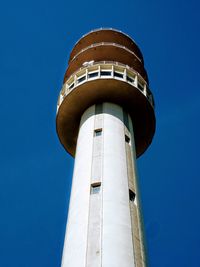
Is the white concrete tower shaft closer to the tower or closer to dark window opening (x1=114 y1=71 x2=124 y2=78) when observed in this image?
the tower

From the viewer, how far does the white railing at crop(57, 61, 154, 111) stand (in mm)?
33219

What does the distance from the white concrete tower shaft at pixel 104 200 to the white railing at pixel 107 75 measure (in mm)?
3171

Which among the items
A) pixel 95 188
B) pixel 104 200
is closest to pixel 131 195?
pixel 95 188

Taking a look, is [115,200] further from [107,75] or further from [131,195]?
[107,75]

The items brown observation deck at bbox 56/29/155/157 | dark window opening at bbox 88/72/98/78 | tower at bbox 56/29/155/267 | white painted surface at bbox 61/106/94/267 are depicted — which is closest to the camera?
white painted surface at bbox 61/106/94/267

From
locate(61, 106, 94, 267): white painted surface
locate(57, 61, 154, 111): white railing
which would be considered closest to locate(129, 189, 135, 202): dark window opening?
locate(61, 106, 94, 267): white painted surface

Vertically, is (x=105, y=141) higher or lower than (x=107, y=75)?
lower

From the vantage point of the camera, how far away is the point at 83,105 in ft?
111

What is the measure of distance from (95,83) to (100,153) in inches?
304

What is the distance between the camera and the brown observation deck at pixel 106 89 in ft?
108

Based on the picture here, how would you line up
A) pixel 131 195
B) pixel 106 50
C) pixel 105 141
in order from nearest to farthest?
1. pixel 131 195
2. pixel 105 141
3. pixel 106 50

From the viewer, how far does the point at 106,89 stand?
32781 millimetres

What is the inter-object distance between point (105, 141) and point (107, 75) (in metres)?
7.25

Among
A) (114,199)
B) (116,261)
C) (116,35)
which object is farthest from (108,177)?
(116,35)
